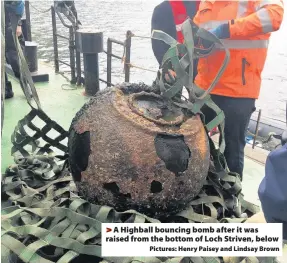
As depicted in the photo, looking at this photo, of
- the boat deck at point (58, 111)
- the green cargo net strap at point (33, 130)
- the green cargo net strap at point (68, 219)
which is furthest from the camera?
the boat deck at point (58, 111)

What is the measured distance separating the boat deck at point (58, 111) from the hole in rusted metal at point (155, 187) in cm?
152

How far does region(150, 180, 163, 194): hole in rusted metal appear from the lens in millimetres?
2311

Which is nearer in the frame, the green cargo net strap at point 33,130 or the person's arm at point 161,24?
the green cargo net strap at point 33,130

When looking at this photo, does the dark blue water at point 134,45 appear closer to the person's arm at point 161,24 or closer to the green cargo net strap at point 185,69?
the person's arm at point 161,24

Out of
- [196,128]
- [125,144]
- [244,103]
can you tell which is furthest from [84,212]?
[244,103]

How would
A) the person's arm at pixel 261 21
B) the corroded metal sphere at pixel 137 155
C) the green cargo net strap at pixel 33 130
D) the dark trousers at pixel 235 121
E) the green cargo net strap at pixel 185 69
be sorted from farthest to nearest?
the dark trousers at pixel 235 121 < the green cargo net strap at pixel 33 130 < the person's arm at pixel 261 21 < the green cargo net strap at pixel 185 69 < the corroded metal sphere at pixel 137 155

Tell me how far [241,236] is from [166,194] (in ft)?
1.58

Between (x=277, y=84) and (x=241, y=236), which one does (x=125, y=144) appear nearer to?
(x=241, y=236)

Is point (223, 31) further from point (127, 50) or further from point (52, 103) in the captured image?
point (52, 103)

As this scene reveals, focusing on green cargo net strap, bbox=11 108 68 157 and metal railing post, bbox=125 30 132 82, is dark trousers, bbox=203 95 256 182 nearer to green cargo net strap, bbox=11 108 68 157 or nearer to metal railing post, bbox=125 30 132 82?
green cargo net strap, bbox=11 108 68 157

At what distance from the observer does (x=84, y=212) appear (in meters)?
2.38

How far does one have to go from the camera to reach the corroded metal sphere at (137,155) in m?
2.29

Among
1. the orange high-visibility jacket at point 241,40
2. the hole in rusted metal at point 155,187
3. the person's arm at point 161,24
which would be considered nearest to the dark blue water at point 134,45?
the person's arm at point 161,24

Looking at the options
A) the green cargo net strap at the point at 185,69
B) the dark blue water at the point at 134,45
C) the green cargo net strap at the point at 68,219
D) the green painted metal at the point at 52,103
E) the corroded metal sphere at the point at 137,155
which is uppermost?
the green cargo net strap at the point at 185,69
